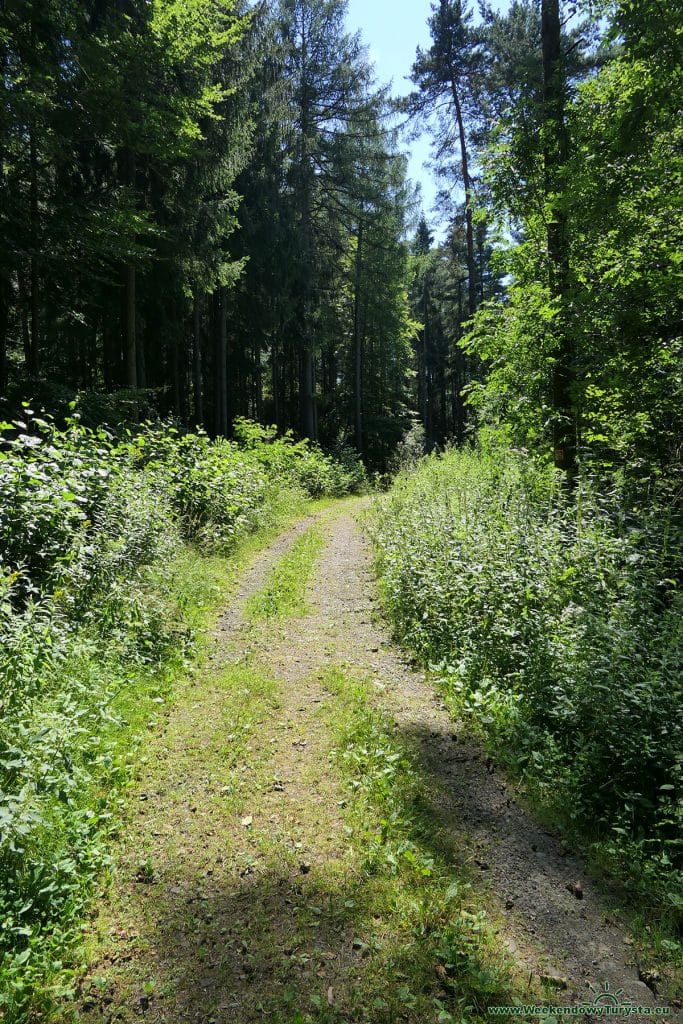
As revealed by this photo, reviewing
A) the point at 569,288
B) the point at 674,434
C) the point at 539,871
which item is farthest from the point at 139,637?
the point at 569,288

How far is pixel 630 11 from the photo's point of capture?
5.86 m

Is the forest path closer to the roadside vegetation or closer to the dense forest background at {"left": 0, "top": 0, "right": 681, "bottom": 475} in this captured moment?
the roadside vegetation

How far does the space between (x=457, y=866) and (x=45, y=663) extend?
324 cm

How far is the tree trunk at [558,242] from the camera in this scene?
25.9ft

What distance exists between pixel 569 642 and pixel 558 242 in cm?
692

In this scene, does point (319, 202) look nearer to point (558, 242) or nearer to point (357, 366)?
point (357, 366)

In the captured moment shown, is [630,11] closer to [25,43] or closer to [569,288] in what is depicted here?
[569,288]

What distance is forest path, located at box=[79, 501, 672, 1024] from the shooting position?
2.41 m

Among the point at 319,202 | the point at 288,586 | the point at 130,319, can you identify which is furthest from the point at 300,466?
the point at 319,202

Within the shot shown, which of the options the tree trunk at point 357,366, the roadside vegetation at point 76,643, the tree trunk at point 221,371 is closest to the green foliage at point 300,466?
the tree trunk at point 221,371

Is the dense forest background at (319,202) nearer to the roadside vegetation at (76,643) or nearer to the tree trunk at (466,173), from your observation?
the tree trunk at (466,173)

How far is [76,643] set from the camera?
4.67m

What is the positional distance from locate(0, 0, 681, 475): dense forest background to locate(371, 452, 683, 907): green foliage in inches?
83.5

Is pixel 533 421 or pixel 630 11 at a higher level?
pixel 630 11
